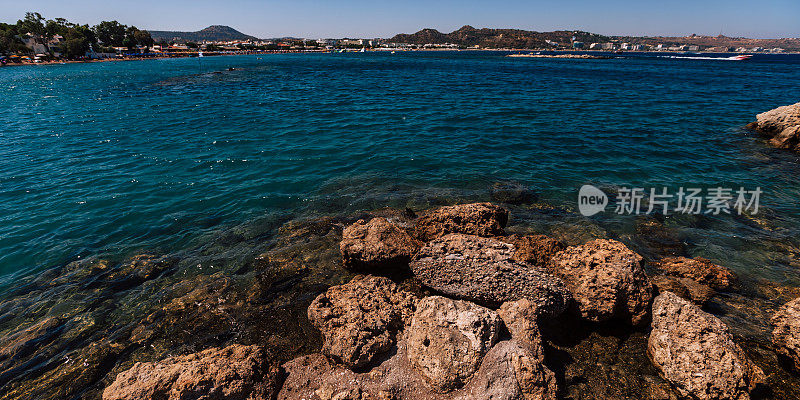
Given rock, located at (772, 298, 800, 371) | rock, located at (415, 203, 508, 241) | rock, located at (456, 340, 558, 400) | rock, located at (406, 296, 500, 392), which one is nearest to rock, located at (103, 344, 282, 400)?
rock, located at (406, 296, 500, 392)

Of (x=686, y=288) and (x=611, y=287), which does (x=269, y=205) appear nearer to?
(x=611, y=287)

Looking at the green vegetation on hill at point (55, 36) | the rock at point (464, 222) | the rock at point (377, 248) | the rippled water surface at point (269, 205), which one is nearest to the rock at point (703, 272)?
the rippled water surface at point (269, 205)

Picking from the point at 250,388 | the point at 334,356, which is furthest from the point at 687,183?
the point at 250,388

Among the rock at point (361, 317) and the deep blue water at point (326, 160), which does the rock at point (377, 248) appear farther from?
the deep blue water at point (326, 160)

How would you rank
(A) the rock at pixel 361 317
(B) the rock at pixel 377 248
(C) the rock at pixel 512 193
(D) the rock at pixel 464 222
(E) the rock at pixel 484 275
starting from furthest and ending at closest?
(C) the rock at pixel 512 193 < (D) the rock at pixel 464 222 < (B) the rock at pixel 377 248 < (E) the rock at pixel 484 275 < (A) the rock at pixel 361 317

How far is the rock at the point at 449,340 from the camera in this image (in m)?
5.15

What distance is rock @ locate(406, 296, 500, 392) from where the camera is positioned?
16.9 ft

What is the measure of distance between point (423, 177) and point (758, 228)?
482 inches

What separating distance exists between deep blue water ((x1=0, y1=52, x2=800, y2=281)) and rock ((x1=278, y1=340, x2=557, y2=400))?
7.22m

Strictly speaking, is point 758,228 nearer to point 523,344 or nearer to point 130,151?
point 523,344

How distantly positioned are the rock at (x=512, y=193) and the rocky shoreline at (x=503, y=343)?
528 cm

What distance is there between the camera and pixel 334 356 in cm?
564

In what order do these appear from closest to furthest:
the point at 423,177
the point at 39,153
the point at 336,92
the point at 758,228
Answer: the point at 758,228 < the point at 423,177 < the point at 39,153 < the point at 336,92

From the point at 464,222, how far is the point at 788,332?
658cm
